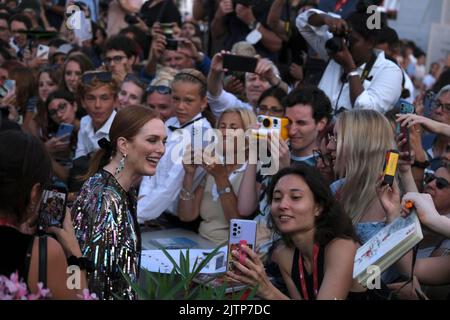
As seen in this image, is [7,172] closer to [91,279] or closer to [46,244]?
[46,244]

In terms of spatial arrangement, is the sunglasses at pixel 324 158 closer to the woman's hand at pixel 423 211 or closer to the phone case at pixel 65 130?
the woman's hand at pixel 423 211

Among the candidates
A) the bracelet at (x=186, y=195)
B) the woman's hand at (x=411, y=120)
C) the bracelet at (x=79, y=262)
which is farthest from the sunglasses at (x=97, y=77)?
the bracelet at (x=79, y=262)

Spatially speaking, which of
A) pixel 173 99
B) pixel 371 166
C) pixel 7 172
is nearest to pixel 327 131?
pixel 371 166

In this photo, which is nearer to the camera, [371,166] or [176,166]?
[371,166]

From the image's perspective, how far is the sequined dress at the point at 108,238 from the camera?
3.46 meters

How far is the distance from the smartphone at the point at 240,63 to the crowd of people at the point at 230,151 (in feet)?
0.13

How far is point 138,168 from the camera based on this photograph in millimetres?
3787

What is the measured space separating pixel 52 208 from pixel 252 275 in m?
0.87

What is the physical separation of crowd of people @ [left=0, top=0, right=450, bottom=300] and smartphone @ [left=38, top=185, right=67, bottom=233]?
17 mm

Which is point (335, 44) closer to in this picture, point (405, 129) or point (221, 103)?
point (221, 103)

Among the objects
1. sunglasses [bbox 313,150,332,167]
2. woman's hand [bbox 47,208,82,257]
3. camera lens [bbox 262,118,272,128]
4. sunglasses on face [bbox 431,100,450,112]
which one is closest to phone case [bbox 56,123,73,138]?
camera lens [bbox 262,118,272,128]

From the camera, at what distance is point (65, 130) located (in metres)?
6.57

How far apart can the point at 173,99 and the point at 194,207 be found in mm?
1027

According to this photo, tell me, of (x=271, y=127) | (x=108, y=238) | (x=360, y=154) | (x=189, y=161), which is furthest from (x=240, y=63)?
(x=108, y=238)
